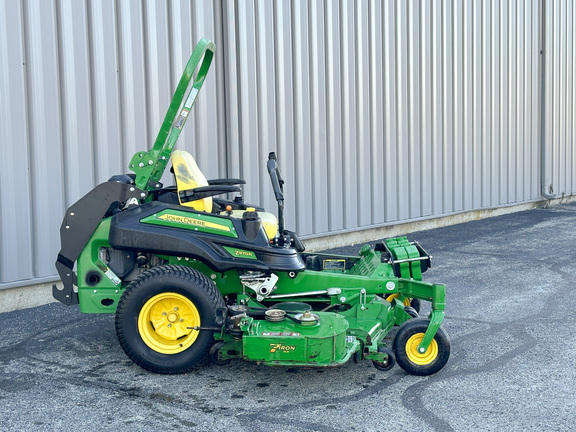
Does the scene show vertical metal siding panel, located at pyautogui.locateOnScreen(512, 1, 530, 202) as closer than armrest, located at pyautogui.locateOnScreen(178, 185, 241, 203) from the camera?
No

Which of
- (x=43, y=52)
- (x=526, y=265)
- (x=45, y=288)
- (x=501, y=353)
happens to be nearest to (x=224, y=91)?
(x=43, y=52)

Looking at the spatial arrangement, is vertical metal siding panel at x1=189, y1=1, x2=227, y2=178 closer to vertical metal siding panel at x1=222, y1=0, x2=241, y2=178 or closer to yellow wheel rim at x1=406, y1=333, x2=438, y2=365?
vertical metal siding panel at x1=222, y1=0, x2=241, y2=178

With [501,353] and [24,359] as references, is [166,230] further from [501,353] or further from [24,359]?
[501,353]

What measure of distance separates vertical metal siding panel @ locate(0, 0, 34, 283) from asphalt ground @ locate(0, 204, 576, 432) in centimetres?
52

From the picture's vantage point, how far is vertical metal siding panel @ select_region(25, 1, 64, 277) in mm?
6691

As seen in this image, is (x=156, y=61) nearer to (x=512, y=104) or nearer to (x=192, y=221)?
(x=192, y=221)

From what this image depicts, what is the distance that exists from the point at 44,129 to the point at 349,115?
14.5 feet

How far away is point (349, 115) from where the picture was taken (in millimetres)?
10086

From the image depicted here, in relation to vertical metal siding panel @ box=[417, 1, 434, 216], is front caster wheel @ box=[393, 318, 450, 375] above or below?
below

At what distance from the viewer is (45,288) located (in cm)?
697

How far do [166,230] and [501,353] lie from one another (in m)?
2.40

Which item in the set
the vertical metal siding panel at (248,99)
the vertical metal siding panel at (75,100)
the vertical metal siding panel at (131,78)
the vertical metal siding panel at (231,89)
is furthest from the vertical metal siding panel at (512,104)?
the vertical metal siding panel at (75,100)

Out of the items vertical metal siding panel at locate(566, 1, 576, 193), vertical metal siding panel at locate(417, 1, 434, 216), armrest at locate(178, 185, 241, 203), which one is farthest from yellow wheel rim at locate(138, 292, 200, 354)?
vertical metal siding panel at locate(566, 1, 576, 193)

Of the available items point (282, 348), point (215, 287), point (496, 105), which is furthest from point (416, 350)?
point (496, 105)
